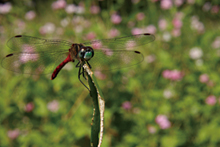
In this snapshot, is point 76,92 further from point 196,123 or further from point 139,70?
point 196,123

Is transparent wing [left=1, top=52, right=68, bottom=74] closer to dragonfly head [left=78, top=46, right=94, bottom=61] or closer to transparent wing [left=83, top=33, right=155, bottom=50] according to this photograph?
transparent wing [left=83, top=33, right=155, bottom=50]

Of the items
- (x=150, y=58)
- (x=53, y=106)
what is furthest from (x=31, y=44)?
(x=150, y=58)

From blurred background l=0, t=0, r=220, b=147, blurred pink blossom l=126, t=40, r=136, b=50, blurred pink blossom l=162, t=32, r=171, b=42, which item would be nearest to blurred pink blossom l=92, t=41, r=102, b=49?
blurred pink blossom l=126, t=40, r=136, b=50

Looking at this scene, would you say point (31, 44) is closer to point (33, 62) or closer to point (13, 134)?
point (33, 62)

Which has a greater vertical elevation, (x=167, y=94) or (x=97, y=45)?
(x=167, y=94)

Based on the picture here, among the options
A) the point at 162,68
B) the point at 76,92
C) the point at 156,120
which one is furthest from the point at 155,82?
the point at 76,92

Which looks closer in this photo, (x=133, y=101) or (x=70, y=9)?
(x=133, y=101)

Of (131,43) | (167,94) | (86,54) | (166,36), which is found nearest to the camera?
(86,54)

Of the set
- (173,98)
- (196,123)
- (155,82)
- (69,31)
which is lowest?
(196,123)
